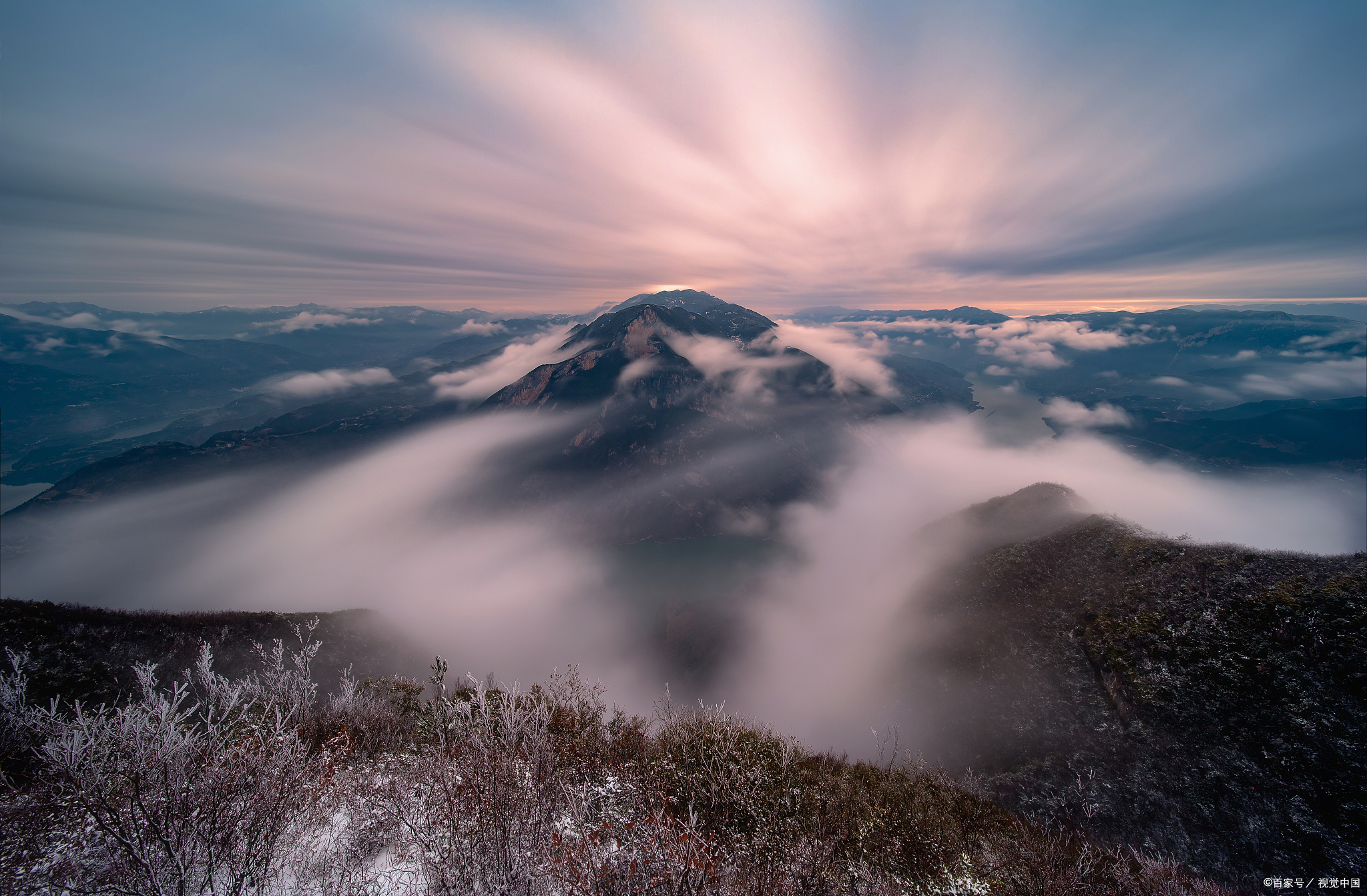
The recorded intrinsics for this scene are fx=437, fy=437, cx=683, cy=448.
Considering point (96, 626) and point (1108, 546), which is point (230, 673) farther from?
point (1108, 546)

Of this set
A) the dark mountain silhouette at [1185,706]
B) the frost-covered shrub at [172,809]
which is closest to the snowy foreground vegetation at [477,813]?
the frost-covered shrub at [172,809]

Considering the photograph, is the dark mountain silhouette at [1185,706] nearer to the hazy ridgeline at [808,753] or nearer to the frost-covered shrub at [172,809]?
the hazy ridgeline at [808,753]

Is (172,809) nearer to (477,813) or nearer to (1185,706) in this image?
(477,813)

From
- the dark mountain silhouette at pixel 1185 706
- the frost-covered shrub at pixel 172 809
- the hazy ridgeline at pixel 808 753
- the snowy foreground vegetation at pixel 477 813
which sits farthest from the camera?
the dark mountain silhouette at pixel 1185 706

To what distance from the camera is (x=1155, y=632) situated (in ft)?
129

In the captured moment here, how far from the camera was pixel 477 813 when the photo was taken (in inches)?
594

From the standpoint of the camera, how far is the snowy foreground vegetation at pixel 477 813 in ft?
41.4

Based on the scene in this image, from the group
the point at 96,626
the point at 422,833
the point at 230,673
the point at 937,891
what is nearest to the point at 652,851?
the point at 422,833

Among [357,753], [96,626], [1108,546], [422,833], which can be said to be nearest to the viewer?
[422,833]

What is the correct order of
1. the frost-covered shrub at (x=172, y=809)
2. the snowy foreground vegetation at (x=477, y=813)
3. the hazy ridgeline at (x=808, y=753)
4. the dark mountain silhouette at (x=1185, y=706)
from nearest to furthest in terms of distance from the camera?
the frost-covered shrub at (x=172, y=809) < the snowy foreground vegetation at (x=477, y=813) < the hazy ridgeline at (x=808, y=753) < the dark mountain silhouette at (x=1185, y=706)

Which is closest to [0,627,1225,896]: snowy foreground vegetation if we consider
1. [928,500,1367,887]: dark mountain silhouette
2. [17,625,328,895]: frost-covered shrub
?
[17,625,328,895]: frost-covered shrub

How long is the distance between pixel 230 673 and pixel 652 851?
61344 mm

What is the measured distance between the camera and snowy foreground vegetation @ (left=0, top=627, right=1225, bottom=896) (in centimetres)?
1263

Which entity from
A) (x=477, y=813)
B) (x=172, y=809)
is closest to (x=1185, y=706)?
(x=477, y=813)
